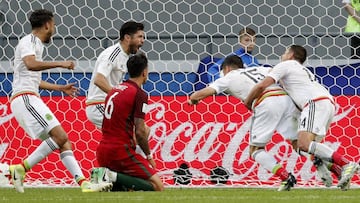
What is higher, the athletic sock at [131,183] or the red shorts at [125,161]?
the red shorts at [125,161]

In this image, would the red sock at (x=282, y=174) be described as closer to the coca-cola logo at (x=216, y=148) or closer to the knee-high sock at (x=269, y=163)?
the knee-high sock at (x=269, y=163)

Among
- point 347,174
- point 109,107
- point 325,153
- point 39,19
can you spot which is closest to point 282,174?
point 325,153

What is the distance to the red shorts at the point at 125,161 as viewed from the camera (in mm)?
10172

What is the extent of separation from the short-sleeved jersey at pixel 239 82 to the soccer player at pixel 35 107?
52.5 inches

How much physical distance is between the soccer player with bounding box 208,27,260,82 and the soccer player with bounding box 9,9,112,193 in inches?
82.5

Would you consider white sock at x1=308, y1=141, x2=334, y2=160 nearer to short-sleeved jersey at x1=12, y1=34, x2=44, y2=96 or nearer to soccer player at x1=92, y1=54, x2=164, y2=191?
soccer player at x1=92, y1=54, x2=164, y2=191

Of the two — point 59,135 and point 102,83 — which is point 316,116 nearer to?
point 102,83

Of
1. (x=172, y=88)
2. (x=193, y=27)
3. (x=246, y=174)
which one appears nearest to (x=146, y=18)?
(x=193, y=27)

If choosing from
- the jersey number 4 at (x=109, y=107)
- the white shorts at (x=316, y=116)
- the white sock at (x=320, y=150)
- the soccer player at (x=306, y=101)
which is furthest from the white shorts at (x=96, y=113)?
the white sock at (x=320, y=150)

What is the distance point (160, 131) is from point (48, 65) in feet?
7.31

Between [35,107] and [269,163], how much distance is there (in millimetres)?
2093

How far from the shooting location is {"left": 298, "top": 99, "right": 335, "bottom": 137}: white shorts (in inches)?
422

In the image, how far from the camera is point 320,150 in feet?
34.6

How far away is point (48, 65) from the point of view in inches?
400
